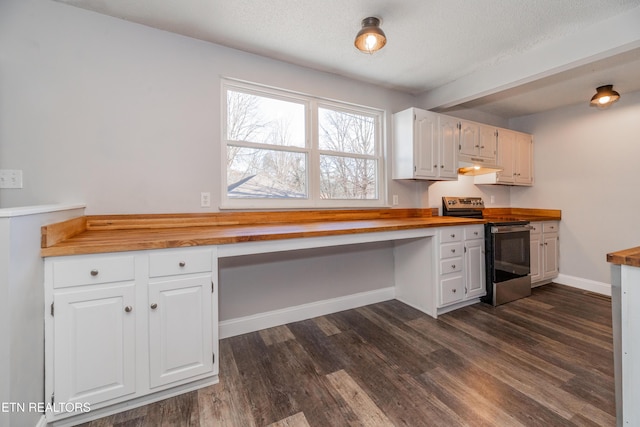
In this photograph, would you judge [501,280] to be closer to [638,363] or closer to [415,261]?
[415,261]

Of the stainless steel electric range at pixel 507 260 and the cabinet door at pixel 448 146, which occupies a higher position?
the cabinet door at pixel 448 146

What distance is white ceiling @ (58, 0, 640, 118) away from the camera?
1847 millimetres

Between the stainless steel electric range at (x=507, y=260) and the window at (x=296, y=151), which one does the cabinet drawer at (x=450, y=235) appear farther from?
the window at (x=296, y=151)

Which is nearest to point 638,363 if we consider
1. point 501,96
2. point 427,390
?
point 427,390

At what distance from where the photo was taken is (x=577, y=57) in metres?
2.12

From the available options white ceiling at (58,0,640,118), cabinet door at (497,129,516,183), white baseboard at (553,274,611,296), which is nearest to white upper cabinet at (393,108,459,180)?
white ceiling at (58,0,640,118)

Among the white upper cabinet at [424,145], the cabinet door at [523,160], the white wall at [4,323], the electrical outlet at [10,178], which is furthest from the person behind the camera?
the cabinet door at [523,160]

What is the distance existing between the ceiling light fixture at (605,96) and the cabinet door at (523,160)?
0.93 m

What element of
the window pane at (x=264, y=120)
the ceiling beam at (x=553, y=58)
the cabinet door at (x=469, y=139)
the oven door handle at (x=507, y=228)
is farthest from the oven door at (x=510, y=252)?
the window pane at (x=264, y=120)

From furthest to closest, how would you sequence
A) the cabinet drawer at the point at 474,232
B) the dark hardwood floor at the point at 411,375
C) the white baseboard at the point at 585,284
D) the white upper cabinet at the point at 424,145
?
the white baseboard at the point at 585,284 < the white upper cabinet at the point at 424,145 < the cabinet drawer at the point at 474,232 < the dark hardwood floor at the point at 411,375

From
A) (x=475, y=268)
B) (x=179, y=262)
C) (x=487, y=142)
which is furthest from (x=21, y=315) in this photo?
(x=487, y=142)

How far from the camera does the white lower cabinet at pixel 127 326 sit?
52.0 inches

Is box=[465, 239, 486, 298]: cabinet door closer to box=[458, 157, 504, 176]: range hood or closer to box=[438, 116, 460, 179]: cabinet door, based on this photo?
box=[438, 116, 460, 179]: cabinet door

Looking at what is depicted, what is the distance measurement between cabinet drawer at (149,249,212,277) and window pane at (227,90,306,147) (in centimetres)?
121
